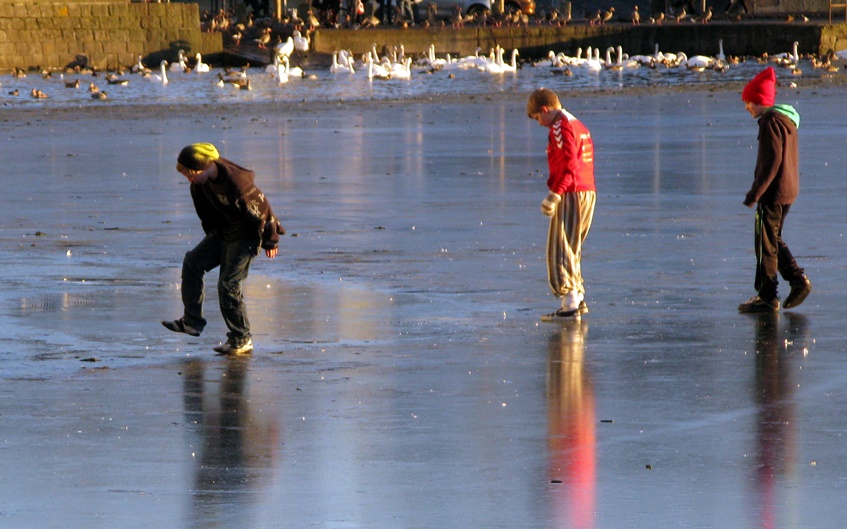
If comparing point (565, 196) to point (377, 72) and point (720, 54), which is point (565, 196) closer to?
point (377, 72)

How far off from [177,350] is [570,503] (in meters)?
3.72

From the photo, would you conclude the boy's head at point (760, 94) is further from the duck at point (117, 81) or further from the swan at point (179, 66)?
the swan at point (179, 66)

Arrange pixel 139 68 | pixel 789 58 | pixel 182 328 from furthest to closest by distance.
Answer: pixel 139 68 < pixel 789 58 < pixel 182 328

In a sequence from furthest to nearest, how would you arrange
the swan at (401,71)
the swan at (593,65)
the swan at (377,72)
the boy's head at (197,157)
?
the swan at (593,65) → the swan at (401,71) → the swan at (377,72) → the boy's head at (197,157)

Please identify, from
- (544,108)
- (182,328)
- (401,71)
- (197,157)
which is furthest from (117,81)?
(197,157)

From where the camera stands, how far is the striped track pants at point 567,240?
10.4 metres

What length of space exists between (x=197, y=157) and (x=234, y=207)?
0.36 m

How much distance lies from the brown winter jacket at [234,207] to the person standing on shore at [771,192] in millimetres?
2757

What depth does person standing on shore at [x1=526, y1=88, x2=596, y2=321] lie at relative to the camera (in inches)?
404

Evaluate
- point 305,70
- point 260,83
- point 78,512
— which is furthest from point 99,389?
point 305,70

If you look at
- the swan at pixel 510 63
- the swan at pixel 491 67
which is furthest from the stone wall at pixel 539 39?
the swan at pixel 491 67

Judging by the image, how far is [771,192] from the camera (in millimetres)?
10570

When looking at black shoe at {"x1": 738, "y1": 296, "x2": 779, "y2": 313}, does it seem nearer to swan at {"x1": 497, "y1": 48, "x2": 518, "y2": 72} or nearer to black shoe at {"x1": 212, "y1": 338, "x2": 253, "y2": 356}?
black shoe at {"x1": 212, "y1": 338, "x2": 253, "y2": 356}

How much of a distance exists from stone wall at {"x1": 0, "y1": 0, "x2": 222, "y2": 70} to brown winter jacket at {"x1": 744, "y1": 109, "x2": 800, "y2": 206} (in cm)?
4737
